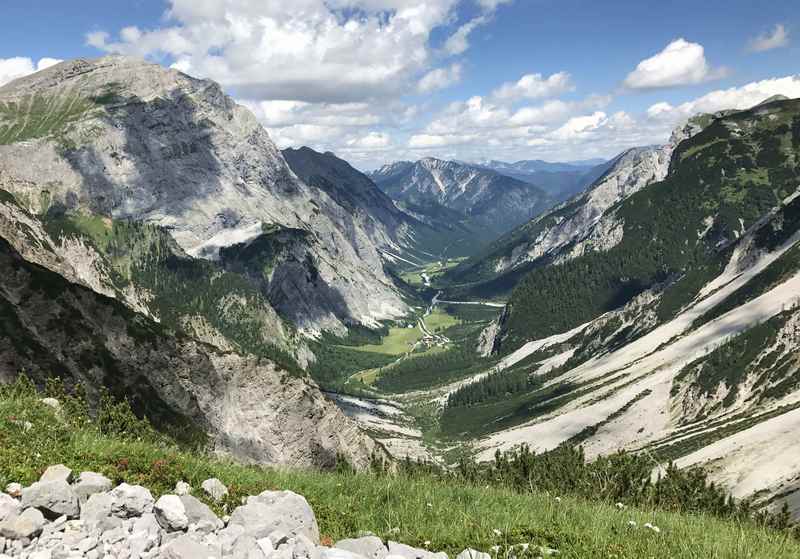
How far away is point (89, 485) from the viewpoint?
40.2 ft

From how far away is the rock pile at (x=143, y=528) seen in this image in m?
10.0

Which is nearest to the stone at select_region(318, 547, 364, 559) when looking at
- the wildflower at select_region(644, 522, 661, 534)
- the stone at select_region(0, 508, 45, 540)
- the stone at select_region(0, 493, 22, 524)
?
the stone at select_region(0, 508, 45, 540)

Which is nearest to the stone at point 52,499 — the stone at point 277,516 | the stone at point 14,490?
→ the stone at point 14,490

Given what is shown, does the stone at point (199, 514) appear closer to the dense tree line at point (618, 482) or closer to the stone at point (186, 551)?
the stone at point (186, 551)

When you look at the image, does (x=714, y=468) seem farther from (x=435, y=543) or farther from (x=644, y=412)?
(x=435, y=543)

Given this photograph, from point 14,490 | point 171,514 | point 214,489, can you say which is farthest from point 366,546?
point 14,490

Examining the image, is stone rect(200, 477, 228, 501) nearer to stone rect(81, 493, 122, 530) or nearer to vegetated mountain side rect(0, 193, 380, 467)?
stone rect(81, 493, 122, 530)

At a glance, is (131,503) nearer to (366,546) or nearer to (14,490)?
(14,490)

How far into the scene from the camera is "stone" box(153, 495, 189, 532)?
11.1 m

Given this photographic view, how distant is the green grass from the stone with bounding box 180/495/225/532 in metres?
1.86

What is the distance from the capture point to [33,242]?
382ft

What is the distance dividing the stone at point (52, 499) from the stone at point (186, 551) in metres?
2.71

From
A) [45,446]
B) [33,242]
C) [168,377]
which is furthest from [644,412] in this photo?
[45,446]

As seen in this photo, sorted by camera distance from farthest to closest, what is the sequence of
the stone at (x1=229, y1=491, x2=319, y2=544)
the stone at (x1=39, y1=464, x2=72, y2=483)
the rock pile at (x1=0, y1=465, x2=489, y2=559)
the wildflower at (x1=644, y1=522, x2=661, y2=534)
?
the wildflower at (x1=644, y1=522, x2=661, y2=534) → the stone at (x1=39, y1=464, x2=72, y2=483) → the stone at (x1=229, y1=491, x2=319, y2=544) → the rock pile at (x1=0, y1=465, x2=489, y2=559)
